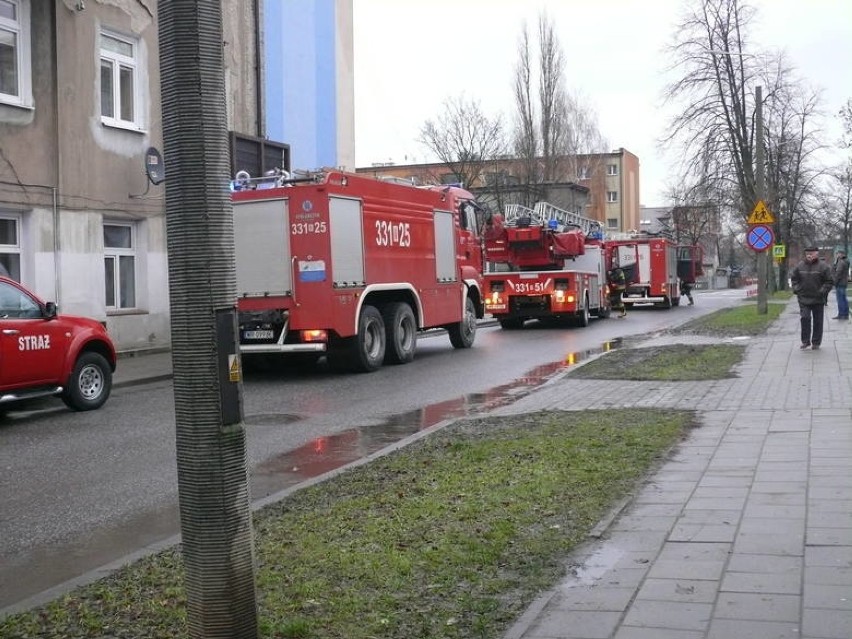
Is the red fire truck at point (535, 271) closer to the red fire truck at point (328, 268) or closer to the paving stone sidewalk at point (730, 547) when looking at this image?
the red fire truck at point (328, 268)

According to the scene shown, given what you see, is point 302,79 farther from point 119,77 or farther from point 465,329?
point 465,329

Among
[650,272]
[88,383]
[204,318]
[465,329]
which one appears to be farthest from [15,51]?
[650,272]

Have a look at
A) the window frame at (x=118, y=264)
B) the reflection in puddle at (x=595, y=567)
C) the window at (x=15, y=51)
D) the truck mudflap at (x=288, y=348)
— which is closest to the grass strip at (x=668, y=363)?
the truck mudflap at (x=288, y=348)

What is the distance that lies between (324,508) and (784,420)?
5.05 meters

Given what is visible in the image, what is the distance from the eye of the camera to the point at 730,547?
5156 mm

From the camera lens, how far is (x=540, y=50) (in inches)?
1961

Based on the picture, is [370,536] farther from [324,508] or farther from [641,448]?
[641,448]

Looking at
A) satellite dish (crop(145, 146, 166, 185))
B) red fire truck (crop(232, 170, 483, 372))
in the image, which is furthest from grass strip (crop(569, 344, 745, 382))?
satellite dish (crop(145, 146, 166, 185))

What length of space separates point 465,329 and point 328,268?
6.28 metres

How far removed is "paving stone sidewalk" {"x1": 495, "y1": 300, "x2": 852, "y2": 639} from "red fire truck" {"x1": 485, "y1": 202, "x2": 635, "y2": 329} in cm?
1696

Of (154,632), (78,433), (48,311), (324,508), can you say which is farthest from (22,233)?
(154,632)

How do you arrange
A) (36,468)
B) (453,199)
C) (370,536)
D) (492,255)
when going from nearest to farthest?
(370,536) < (36,468) < (453,199) < (492,255)

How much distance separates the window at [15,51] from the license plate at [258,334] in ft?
19.6

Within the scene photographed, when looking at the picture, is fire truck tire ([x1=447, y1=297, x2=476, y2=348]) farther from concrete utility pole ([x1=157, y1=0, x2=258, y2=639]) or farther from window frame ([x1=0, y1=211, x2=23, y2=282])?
concrete utility pole ([x1=157, y1=0, x2=258, y2=639])
